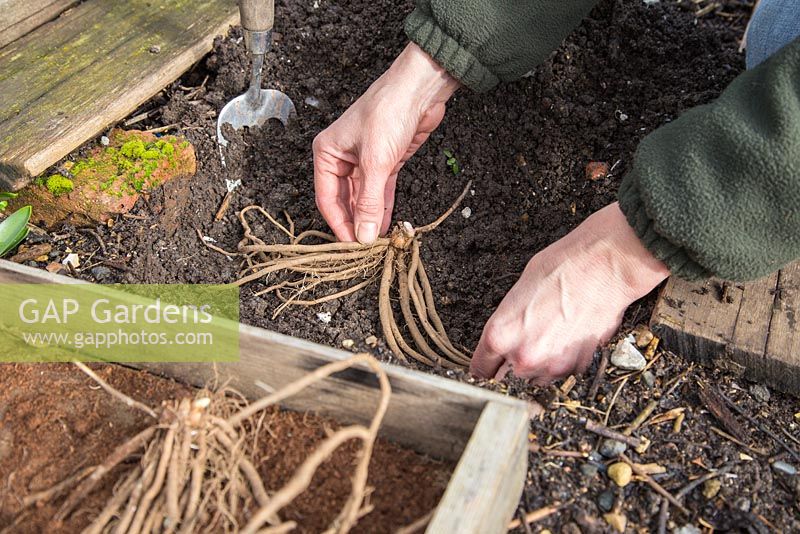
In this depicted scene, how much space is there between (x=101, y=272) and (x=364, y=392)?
965 mm

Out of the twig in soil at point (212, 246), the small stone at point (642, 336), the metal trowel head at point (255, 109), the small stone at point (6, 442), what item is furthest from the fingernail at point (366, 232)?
the small stone at point (6, 442)

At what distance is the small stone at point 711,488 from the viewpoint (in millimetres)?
1296

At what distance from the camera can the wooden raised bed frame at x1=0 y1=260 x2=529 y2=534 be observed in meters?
0.99

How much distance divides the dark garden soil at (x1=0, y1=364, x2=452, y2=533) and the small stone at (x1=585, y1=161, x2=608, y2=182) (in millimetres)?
1054

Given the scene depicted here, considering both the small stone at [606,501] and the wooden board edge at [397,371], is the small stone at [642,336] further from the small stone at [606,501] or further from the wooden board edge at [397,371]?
the wooden board edge at [397,371]

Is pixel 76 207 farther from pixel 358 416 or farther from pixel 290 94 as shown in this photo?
pixel 358 416

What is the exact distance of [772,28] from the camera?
67.1 inches

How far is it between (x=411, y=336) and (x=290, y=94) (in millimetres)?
916

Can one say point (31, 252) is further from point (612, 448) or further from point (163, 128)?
point (612, 448)

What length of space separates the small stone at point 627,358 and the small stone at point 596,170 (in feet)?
1.95

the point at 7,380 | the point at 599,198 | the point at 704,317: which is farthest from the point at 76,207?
the point at 704,317

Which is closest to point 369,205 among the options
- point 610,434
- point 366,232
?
point 366,232

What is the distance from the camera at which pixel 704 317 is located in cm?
154

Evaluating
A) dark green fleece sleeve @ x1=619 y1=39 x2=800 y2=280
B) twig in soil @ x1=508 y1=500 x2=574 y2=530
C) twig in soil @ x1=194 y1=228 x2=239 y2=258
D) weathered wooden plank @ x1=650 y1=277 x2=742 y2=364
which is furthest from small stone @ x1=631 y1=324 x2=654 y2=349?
twig in soil @ x1=194 y1=228 x2=239 y2=258
